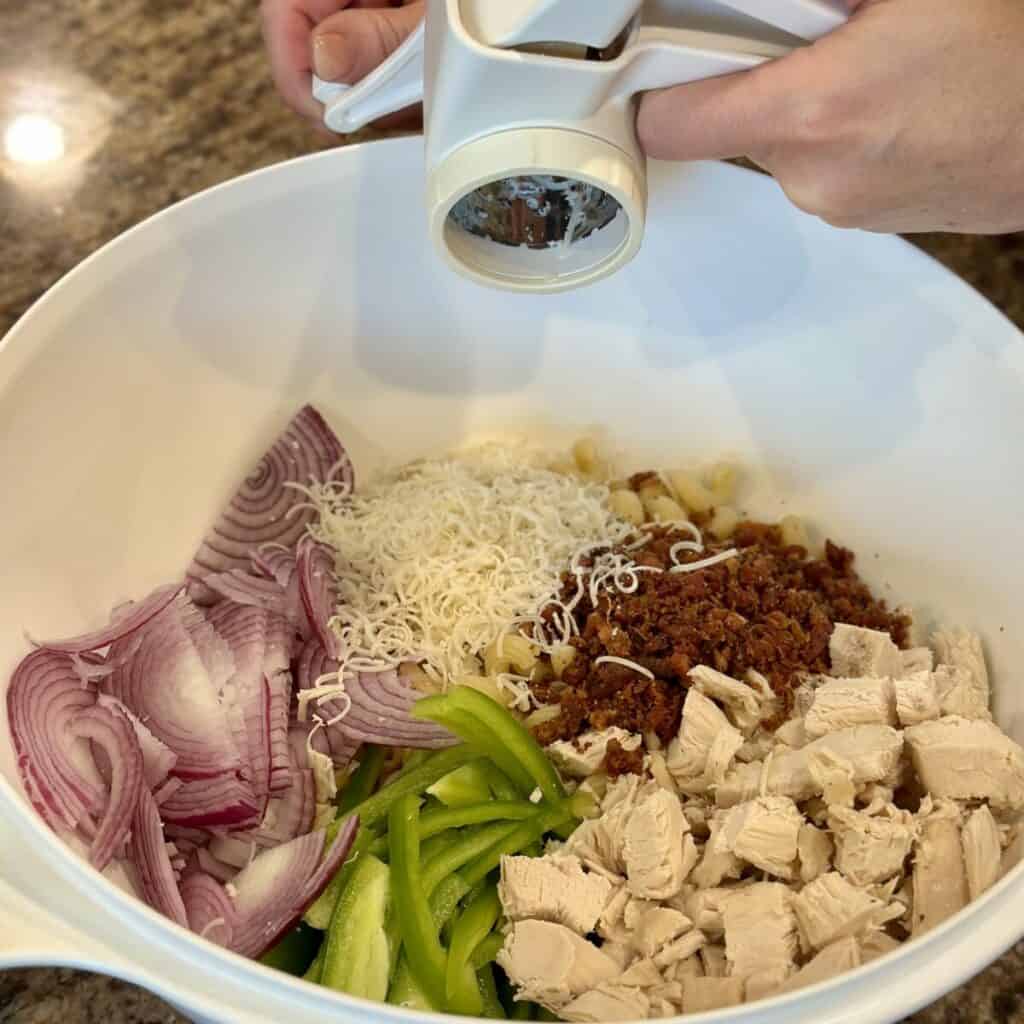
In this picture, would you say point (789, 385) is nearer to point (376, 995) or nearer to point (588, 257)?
point (588, 257)

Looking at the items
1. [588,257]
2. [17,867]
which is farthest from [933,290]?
[17,867]

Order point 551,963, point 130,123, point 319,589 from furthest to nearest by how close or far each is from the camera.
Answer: point 130,123 → point 319,589 → point 551,963

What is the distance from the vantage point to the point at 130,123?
2.12 metres

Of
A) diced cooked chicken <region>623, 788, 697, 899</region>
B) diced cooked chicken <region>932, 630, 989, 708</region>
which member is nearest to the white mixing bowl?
diced cooked chicken <region>932, 630, 989, 708</region>

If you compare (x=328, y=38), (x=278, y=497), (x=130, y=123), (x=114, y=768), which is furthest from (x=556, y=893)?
(x=130, y=123)

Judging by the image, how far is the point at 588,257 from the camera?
1.40 m

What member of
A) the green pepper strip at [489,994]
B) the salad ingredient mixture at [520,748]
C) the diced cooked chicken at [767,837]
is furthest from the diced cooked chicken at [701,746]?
the green pepper strip at [489,994]

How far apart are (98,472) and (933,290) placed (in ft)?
3.76

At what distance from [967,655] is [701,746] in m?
0.36

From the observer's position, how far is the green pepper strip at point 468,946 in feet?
3.91

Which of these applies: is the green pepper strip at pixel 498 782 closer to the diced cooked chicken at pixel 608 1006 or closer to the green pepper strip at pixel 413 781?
the green pepper strip at pixel 413 781

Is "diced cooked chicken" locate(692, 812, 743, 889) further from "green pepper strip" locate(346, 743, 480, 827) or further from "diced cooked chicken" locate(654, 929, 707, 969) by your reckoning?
"green pepper strip" locate(346, 743, 480, 827)

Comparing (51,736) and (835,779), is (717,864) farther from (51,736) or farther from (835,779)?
(51,736)

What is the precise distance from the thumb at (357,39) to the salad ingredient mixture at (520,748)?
1.62ft
